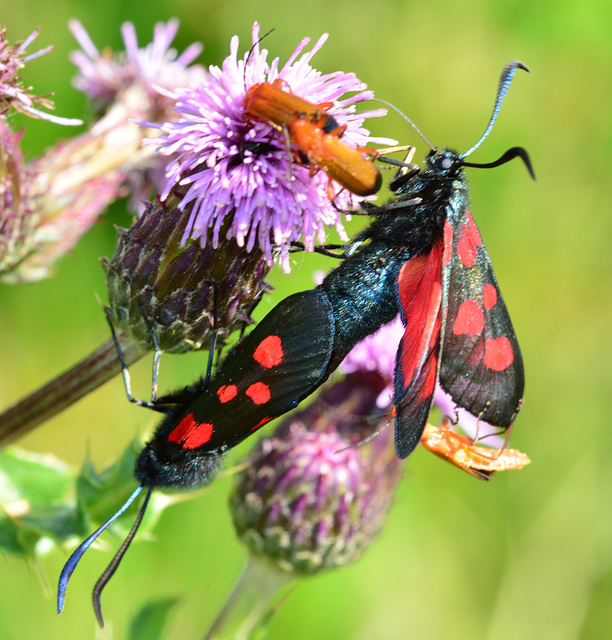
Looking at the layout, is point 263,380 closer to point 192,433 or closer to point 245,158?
point 192,433

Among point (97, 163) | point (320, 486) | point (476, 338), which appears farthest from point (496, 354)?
point (97, 163)

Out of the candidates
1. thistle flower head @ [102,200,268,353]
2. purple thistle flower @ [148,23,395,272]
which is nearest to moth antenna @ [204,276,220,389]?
thistle flower head @ [102,200,268,353]

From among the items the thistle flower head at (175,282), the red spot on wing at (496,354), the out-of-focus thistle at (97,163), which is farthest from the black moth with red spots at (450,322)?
the out-of-focus thistle at (97,163)

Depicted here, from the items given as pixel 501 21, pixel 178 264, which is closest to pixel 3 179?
pixel 178 264

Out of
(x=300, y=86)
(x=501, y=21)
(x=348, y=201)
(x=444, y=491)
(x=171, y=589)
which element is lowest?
(x=171, y=589)

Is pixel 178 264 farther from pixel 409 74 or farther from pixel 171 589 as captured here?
pixel 409 74

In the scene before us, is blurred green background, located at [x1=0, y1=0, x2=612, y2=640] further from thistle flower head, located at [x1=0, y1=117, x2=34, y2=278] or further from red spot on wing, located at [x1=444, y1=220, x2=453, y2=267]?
red spot on wing, located at [x1=444, y1=220, x2=453, y2=267]
